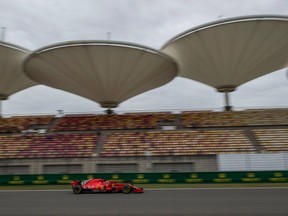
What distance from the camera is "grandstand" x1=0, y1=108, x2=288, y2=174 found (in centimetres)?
2584

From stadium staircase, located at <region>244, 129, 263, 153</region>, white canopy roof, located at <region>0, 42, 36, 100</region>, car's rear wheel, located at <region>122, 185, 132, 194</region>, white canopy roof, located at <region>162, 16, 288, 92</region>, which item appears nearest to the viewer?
car's rear wheel, located at <region>122, 185, 132, 194</region>

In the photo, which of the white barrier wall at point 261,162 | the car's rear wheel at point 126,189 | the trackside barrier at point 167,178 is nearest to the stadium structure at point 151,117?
the white barrier wall at point 261,162

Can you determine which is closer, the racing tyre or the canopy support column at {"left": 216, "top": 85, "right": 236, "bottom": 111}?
the racing tyre

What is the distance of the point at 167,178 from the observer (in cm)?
2053

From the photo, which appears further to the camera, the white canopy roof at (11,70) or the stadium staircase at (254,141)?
the white canopy roof at (11,70)

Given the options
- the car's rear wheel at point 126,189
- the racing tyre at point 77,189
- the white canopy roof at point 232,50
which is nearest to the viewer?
the car's rear wheel at point 126,189

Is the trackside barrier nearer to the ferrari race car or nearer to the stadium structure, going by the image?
the stadium structure

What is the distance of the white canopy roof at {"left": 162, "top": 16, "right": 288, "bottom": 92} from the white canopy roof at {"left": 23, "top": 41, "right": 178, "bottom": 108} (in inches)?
81.2

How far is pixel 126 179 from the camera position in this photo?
20.5 metres

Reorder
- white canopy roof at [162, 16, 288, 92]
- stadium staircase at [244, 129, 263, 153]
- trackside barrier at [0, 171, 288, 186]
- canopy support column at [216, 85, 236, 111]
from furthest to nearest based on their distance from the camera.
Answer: canopy support column at [216, 85, 236, 111] < white canopy roof at [162, 16, 288, 92] < stadium staircase at [244, 129, 263, 153] < trackside barrier at [0, 171, 288, 186]

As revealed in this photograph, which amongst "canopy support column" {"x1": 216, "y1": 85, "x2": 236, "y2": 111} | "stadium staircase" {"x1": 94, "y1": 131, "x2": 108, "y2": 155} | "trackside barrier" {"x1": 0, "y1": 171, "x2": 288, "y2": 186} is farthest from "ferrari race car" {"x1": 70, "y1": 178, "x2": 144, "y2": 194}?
"canopy support column" {"x1": 216, "y1": 85, "x2": 236, "y2": 111}

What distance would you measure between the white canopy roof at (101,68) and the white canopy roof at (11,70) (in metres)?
2.16

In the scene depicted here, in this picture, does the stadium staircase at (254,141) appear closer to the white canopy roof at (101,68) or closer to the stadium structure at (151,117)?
the stadium structure at (151,117)

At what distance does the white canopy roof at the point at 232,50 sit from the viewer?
91.1ft
